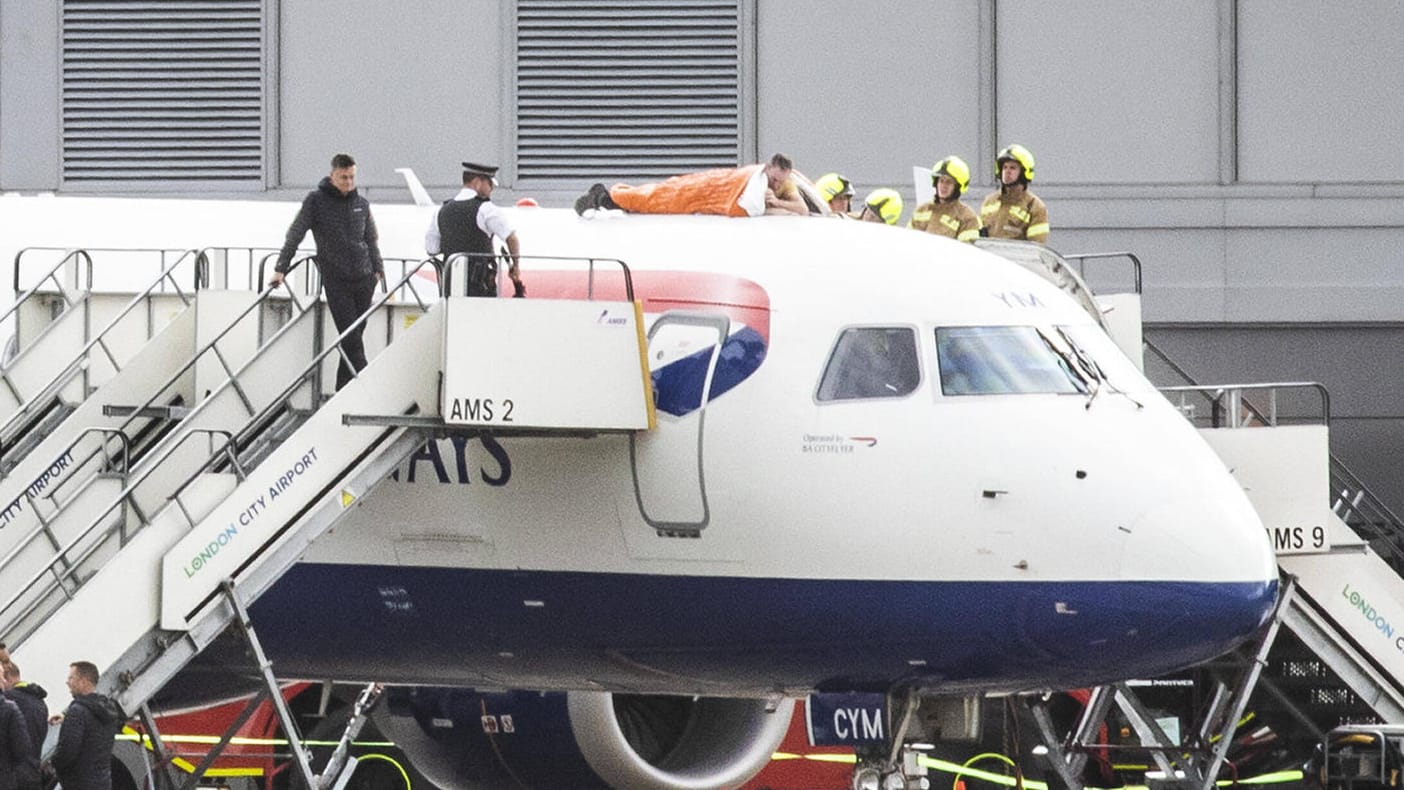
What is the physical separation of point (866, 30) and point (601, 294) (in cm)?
1290

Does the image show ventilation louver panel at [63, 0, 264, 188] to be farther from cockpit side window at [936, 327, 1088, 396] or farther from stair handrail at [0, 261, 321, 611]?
cockpit side window at [936, 327, 1088, 396]

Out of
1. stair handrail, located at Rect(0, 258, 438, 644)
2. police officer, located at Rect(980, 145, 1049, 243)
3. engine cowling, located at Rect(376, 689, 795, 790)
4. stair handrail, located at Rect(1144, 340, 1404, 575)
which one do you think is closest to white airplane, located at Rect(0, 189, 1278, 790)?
stair handrail, located at Rect(0, 258, 438, 644)

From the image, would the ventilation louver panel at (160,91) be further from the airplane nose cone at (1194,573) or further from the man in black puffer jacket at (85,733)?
the airplane nose cone at (1194,573)

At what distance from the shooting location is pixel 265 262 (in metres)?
16.2

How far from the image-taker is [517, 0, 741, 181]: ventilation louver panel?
2680 centimetres

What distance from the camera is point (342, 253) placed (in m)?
14.8

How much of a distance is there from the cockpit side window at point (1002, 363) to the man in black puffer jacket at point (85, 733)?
438cm

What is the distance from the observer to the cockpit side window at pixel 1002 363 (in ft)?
44.6

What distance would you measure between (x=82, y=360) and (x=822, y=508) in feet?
15.8

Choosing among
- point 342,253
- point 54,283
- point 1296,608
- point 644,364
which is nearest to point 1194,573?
point 644,364

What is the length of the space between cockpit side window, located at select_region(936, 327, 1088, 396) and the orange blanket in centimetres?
176

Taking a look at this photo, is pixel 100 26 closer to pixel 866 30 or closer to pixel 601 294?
pixel 866 30

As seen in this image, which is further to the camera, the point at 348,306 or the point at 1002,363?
the point at 348,306

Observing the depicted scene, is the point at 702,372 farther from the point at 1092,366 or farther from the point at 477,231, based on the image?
the point at 1092,366
